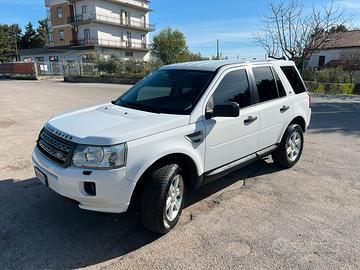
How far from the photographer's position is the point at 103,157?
3.02 metres

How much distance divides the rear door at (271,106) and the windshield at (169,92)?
98cm

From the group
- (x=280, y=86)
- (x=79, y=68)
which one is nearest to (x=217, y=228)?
(x=280, y=86)

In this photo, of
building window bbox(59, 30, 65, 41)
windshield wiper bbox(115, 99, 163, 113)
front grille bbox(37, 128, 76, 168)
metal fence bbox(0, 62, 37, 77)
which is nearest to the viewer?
front grille bbox(37, 128, 76, 168)

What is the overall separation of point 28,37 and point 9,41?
9625 millimetres

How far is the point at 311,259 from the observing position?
3033 millimetres

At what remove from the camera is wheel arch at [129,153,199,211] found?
330cm

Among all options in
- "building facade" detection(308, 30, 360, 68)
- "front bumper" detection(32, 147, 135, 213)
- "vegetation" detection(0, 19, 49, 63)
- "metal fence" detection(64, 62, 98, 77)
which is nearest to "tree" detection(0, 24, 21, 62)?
"vegetation" detection(0, 19, 49, 63)

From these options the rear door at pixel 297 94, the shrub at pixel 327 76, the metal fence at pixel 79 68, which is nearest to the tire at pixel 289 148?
the rear door at pixel 297 94

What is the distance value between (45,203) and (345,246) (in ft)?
11.6

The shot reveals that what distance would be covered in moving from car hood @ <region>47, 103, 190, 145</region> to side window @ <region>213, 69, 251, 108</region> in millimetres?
696

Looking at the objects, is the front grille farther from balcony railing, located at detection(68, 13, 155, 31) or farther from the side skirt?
balcony railing, located at detection(68, 13, 155, 31)

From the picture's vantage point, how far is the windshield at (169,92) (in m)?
3.85

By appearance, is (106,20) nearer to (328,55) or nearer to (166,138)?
(328,55)

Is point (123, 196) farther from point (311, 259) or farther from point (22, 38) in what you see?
point (22, 38)
